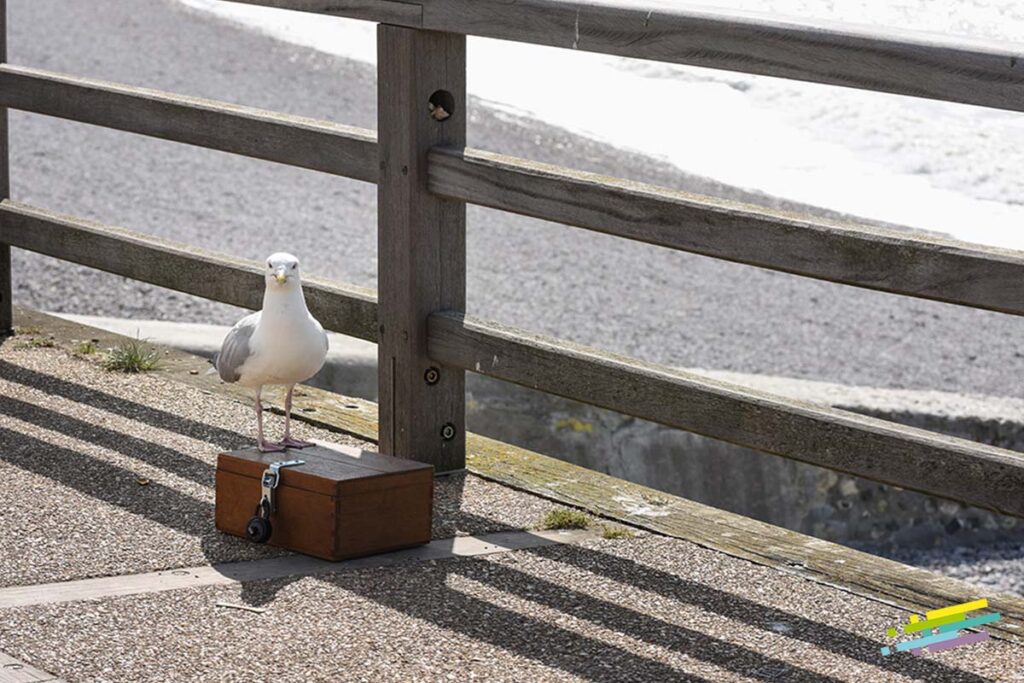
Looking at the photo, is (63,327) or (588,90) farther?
(588,90)

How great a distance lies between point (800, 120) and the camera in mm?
9633

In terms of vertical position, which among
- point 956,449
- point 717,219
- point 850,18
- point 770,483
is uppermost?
point 850,18

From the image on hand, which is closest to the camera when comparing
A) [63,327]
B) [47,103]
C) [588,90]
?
[47,103]

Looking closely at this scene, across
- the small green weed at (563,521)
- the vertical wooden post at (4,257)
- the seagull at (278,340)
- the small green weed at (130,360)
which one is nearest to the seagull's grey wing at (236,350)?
the seagull at (278,340)

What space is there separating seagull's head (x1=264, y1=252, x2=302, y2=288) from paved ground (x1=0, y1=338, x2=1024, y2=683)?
63 centimetres

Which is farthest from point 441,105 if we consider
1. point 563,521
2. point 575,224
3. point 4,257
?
point 4,257

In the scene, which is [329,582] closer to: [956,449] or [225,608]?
[225,608]

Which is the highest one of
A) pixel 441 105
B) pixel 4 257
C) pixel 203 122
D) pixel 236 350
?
pixel 441 105

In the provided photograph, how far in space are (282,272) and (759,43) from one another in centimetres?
119

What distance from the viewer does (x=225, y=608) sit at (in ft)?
11.2

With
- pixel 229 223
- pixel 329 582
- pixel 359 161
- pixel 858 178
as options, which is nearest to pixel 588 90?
pixel 229 223

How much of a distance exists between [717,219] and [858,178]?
2.31 meters

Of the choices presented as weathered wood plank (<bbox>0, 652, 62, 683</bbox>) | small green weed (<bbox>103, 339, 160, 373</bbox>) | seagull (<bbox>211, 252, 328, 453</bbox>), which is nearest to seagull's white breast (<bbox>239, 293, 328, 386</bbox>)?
seagull (<bbox>211, 252, 328, 453</bbox>)

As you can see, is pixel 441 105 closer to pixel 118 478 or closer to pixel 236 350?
pixel 236 350
